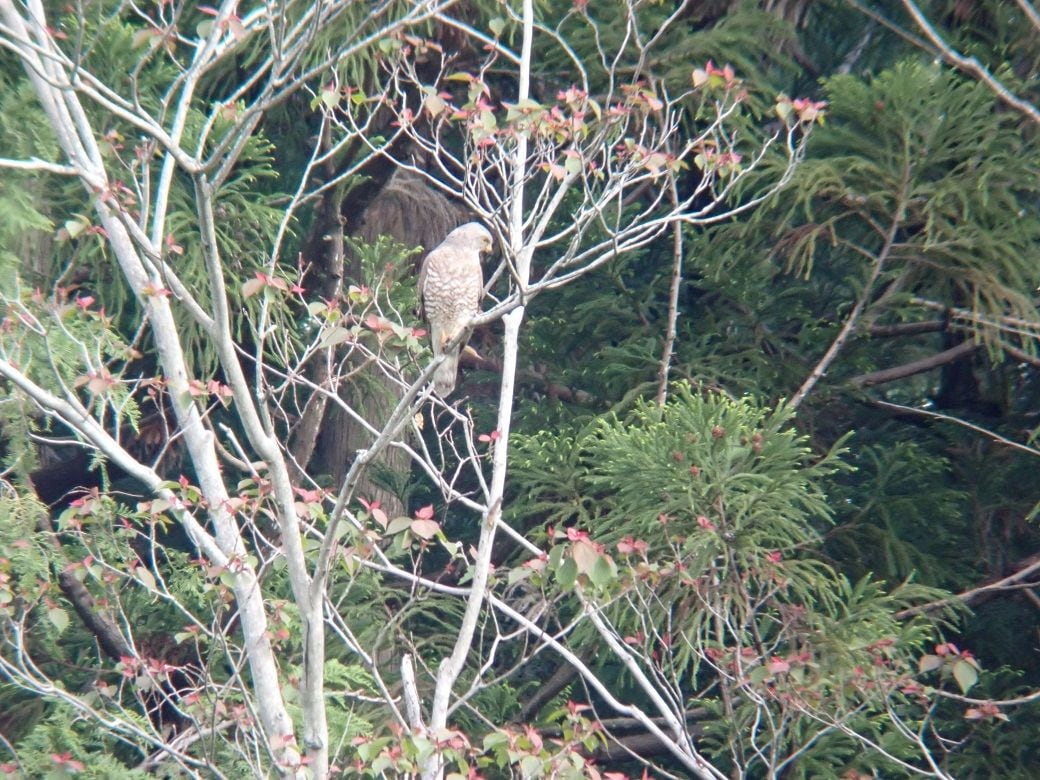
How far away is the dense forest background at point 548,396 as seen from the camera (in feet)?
10.4

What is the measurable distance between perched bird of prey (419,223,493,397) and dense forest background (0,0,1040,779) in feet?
0.46

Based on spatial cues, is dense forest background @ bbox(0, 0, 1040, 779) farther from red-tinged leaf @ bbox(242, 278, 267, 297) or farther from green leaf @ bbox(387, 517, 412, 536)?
green leaf @ bbox(387, 517, 412, 536)

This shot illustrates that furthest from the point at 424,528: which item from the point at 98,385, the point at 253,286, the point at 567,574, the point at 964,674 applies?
the point at 964,674

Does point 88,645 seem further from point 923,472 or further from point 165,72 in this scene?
point 923,472

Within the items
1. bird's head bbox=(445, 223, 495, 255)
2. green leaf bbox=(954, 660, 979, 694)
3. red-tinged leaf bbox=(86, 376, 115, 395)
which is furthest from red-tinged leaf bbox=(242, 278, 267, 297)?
bird's head bbox=(445, 223, 495, 255)

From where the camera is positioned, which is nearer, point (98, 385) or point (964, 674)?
point (98, 385)

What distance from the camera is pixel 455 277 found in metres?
5.17

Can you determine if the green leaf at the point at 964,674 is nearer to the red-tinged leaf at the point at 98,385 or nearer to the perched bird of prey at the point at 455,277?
the red-tinged leaf at the point at 98,385

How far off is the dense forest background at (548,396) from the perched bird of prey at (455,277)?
14cm

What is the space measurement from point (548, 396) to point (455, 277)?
2.19 ft

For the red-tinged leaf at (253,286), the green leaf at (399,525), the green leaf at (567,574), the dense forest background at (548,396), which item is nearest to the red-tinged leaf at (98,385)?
the dense forest background at (548,396)

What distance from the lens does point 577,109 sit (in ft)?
10.7

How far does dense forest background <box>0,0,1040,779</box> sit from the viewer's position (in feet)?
10.4

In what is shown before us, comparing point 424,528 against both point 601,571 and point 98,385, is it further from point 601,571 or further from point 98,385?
point 98,385
